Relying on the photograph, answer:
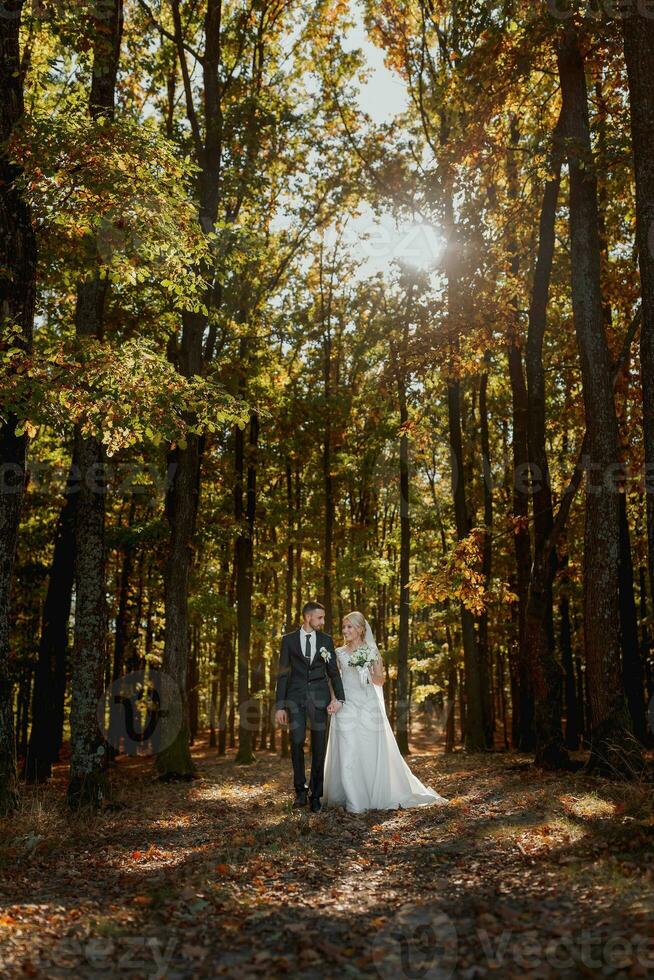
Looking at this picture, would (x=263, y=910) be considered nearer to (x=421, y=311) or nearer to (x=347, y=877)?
(x=347, y=877)

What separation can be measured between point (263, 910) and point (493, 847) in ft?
8.23

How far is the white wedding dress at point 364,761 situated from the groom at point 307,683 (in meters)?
0.32

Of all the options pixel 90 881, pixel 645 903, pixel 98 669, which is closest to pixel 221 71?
pixel 98 669

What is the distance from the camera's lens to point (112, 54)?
1103cm

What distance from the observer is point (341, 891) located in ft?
20.0

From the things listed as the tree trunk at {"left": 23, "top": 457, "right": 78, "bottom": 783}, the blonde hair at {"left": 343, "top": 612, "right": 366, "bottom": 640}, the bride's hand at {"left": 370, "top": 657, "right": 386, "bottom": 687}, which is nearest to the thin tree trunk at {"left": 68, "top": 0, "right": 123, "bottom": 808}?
the blonde hair at {"left": 343, "top": 612, "right": 366, "bottom": 640}

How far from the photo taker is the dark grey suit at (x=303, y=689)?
10000 millimetres

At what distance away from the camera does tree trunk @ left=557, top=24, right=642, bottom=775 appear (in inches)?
435

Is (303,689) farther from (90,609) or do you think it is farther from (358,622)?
(90,609)

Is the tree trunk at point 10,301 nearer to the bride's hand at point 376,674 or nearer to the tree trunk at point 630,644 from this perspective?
the bride's hand at point 376,674

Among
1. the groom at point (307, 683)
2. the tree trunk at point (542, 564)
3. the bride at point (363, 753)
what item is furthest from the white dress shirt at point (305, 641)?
the tree trunk at point (542, 564)

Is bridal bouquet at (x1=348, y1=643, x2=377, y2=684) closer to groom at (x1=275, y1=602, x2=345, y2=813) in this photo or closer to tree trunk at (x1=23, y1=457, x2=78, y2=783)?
groom at (x1=275, y1=602, x2=345, y2=813)

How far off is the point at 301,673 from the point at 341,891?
4141 mm

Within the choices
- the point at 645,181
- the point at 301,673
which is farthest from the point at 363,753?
the point at 645,181
